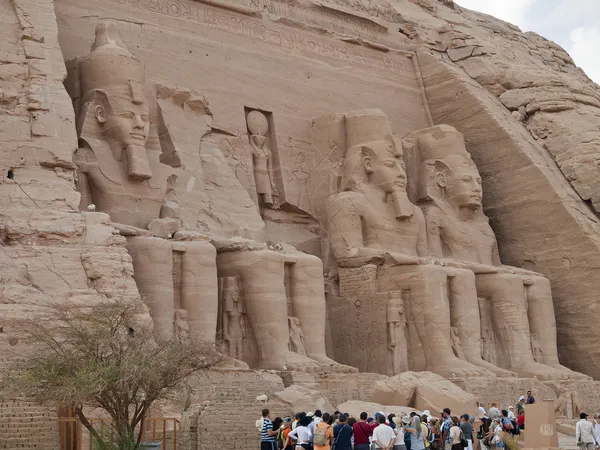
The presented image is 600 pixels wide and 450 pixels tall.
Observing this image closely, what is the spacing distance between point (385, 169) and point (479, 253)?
2.05 m

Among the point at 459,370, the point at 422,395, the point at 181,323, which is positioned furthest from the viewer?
the point at 459,370

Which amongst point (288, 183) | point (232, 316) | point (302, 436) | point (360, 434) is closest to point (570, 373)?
point (288, 183)

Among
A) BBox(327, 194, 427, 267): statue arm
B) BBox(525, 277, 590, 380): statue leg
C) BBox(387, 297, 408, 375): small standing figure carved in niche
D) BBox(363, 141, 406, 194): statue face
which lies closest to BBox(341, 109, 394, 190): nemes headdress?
BBox(363, 141, 406, 194): statue face

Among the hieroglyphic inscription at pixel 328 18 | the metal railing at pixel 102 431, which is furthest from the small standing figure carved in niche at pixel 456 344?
the metal railing at pixel 102 431

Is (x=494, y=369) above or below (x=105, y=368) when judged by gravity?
above

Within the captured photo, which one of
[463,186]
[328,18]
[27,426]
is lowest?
[27,426]

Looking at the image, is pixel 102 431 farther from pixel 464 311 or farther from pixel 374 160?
pixel 374 160

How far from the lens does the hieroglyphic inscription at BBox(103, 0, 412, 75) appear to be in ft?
52.7

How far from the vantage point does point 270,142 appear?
53.7 ft

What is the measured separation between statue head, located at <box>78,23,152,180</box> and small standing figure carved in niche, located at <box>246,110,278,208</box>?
8.71ft

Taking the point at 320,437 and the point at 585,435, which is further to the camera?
the point at 585,435

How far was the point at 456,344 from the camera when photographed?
15.1 metres

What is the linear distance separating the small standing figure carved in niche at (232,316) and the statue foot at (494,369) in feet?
11.2

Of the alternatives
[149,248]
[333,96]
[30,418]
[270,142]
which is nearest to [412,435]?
[30,418]
